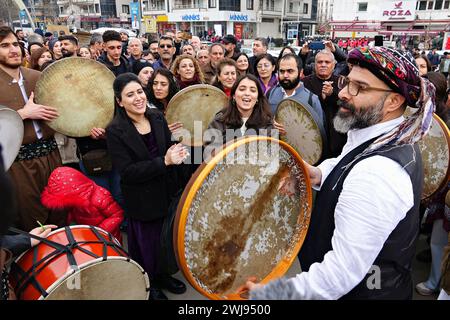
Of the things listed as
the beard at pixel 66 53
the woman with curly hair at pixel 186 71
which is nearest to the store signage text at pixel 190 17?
the beard at pixel 66 53

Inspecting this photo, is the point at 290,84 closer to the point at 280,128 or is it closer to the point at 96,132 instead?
the point at 280,128

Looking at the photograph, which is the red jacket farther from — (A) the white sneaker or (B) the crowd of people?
(A) the white sneaker

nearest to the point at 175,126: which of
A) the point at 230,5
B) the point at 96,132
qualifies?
the point at 96,132

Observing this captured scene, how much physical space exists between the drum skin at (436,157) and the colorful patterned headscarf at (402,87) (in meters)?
1.37

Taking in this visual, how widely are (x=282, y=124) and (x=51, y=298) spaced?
2404 mm

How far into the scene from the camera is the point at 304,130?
9.91 feet

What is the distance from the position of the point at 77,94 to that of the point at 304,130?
7.26 ft

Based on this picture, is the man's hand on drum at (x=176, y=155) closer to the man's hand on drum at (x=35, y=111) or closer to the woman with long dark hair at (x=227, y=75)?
the man's hand on drum at (x=35, y=111)

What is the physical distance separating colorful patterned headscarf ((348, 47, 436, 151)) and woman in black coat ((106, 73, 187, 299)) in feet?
4.29

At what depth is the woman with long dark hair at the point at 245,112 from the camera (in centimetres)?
296

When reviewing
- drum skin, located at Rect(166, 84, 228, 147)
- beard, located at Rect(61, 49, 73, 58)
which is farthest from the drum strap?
beard, located at Rect(61, 49, 73, 58)
